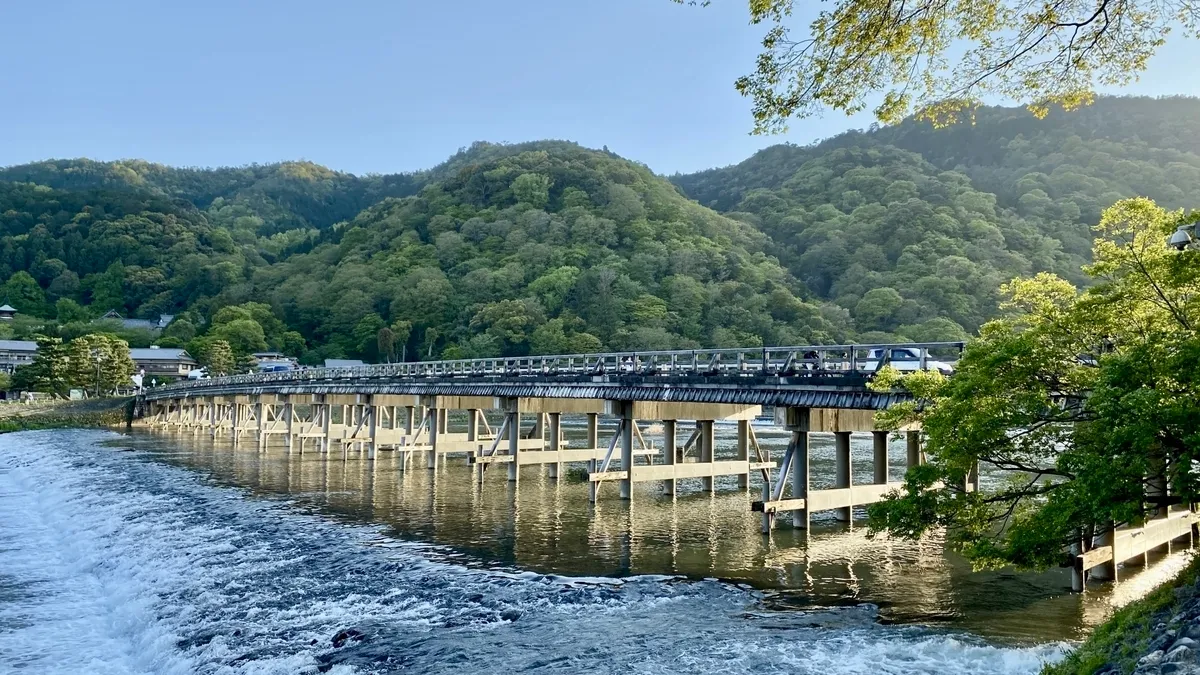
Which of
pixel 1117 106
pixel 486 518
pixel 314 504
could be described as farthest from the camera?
pixel 1117 106

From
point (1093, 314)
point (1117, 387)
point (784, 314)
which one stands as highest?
point (784, 314)

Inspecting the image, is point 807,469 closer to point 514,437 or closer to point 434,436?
point 514,437

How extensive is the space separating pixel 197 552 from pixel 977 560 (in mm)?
14825

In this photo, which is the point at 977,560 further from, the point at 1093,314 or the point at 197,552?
the point at 197,552

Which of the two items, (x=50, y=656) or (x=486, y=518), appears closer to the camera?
(x=50, y=656)

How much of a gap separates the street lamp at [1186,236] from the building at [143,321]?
409ft

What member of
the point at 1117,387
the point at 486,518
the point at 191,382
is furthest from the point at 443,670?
the point at 191,382

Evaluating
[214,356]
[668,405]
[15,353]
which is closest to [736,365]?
[668,405]

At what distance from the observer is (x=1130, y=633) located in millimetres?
7535

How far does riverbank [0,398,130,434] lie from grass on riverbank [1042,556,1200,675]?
232ft

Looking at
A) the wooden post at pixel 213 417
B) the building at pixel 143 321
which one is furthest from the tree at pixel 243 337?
the wooden post at pixel 213 417

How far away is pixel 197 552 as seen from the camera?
54.6 ft

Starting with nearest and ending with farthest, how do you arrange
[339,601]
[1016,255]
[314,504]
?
[339,601] < [314,504] < [1016,255]

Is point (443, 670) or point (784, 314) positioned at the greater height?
point (784, 314)
